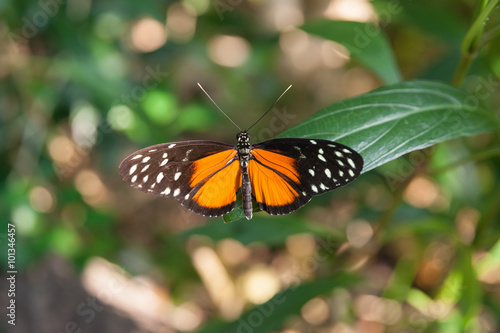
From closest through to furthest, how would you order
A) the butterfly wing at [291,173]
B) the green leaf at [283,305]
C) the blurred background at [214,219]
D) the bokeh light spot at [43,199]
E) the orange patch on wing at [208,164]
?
1. the butterfly wing at [291,173]
2. the orange patch on wing at [208,164]
3. the green leaf at [283,305]
4. the blurred background at [214,219]
5. the bokeh light spot at [43,199]

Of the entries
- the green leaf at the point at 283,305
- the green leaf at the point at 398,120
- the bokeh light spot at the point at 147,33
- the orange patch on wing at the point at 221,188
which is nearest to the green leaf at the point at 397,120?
the green leaf at the point at 398,120

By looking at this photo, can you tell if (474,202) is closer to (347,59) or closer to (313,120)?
(347,59)

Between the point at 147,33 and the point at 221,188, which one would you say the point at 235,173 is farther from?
the point at 147,33

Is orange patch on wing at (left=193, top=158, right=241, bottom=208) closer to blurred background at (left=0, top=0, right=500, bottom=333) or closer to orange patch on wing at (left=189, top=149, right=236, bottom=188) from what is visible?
orange patch on wing at (left=189, top=149, right=236, bottom=188)

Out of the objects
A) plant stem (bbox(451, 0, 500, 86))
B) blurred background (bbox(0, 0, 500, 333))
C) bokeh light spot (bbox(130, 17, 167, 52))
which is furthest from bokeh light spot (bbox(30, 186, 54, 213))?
plant stem (bbox(451, 0, 500, 86))

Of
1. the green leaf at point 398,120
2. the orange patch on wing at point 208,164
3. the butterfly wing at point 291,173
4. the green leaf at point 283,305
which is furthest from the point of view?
the green leaf at point 283,305

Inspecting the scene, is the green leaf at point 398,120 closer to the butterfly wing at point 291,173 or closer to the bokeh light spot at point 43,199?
the butterfly wing at point 291,173
